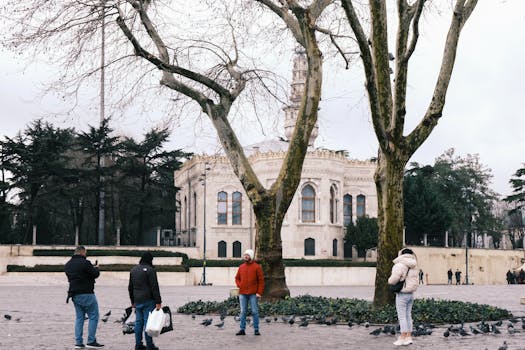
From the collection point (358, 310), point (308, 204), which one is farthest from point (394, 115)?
point (308, 204)

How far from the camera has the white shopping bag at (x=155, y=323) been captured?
9695mm

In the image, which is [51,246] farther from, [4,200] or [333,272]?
[333,272]

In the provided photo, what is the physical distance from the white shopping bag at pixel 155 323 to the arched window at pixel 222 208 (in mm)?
51578

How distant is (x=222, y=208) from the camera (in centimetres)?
6175

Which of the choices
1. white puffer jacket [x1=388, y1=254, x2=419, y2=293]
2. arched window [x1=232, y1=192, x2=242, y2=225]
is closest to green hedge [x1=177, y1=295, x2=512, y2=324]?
white puffer jacket [x1=388, y1=254, x2=419, y2=293]

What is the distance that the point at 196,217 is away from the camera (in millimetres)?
63719

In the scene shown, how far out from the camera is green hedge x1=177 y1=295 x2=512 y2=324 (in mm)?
15148

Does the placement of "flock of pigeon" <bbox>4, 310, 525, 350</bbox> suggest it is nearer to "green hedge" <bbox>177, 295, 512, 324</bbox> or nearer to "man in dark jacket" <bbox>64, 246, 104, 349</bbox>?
"green hedge" <bbox>177, 295, 512, 324</bbox>

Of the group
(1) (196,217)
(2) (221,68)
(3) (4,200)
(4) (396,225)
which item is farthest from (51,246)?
(4) (396,225)

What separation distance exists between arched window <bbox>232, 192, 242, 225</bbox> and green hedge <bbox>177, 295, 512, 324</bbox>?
4313cm

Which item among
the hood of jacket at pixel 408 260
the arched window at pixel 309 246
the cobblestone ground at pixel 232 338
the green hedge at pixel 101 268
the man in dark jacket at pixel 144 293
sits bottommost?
the cobblestone ground at pixel 232 338

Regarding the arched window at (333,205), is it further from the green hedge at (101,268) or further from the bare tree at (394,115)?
the bare tree at (394,115)

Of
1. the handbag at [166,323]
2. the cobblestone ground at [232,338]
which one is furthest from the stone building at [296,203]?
the handbag at [166,323]

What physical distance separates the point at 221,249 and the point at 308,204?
812 cm
